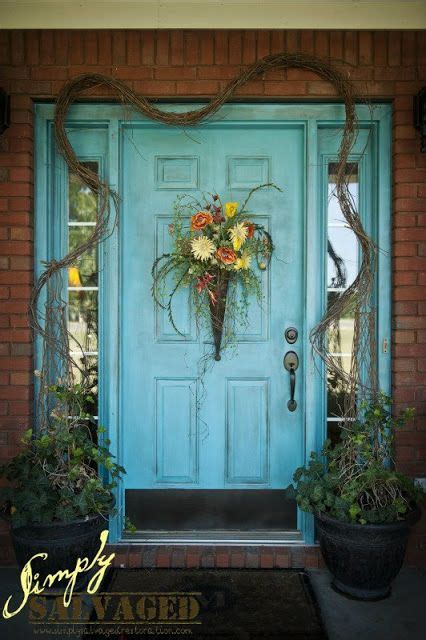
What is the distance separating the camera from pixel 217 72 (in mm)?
2922

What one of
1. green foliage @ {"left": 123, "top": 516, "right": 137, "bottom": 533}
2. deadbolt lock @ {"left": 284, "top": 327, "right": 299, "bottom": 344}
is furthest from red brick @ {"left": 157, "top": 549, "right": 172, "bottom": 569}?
deadbolt lock @ {"left": 284, "top": 327, "right": 299, "bottom": 344}

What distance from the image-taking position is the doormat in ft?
7.81

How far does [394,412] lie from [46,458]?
5.94ft

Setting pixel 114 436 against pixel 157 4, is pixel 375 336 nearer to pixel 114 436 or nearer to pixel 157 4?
pixel 114 436

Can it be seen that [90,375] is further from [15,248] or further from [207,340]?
[15,248]

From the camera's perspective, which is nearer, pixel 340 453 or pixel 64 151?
pixel 340 453

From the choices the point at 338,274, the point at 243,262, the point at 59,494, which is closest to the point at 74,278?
the point at 243,262

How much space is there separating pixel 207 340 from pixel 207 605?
1.31 m

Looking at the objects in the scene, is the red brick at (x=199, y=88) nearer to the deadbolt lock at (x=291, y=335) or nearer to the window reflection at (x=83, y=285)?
the window reflection at (x=83, y=285)

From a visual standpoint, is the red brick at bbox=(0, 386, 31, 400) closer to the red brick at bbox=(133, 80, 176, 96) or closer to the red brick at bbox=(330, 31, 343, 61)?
the red brick at bbox=(133, 80, 176, 96)

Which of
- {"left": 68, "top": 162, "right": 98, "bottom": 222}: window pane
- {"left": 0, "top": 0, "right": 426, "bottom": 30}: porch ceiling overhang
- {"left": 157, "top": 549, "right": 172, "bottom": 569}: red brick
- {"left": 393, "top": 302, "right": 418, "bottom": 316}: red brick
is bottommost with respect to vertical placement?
{"left": 157, "top": 549, "right": 172, "bottom": 569}: red brick

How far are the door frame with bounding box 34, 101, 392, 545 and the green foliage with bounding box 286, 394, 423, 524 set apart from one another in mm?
270

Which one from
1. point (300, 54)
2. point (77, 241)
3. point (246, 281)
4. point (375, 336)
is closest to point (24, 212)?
point (77, 241)

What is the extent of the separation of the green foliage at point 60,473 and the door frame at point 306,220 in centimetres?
27
